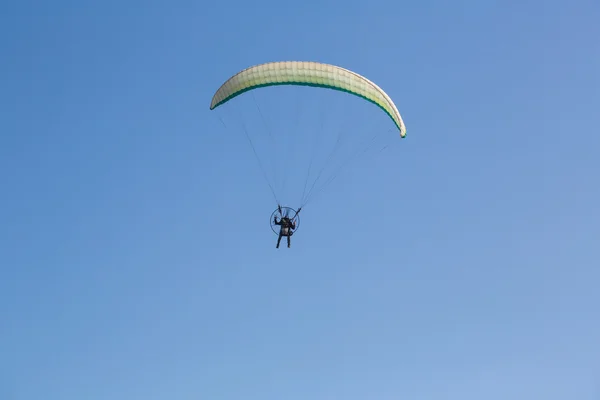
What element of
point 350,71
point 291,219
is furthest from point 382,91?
point 291,219

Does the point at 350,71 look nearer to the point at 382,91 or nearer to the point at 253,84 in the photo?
the point at 382,91

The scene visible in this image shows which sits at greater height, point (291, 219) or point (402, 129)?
point (402, 129)

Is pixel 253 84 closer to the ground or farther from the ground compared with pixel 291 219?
farther from the ground

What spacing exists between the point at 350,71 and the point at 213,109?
6452 millimetres

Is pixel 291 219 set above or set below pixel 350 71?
below

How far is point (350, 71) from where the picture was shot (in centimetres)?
3788

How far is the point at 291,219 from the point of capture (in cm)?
3947

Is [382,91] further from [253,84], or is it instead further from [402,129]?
[253,84]

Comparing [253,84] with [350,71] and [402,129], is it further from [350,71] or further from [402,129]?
[402,129]

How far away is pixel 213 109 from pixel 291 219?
6.12 meters

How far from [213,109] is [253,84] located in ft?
7.91

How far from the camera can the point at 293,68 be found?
3762cm

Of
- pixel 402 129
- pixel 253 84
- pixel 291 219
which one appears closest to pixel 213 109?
pixel 253 84

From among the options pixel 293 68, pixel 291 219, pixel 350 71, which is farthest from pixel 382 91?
pixel 291 219
